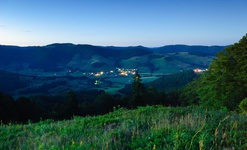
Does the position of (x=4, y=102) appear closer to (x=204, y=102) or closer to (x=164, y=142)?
(x=204, y=102)

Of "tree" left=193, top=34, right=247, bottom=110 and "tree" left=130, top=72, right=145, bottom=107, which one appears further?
"tree" left=130, top=72, right=145, bottom=107

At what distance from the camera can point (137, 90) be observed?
63.0 m

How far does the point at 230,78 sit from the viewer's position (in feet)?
110

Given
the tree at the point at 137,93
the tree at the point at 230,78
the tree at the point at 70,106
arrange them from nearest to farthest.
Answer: the tree at the point at 230,78 < the tree at the point at 70,106 < the tree at the point at 137,93

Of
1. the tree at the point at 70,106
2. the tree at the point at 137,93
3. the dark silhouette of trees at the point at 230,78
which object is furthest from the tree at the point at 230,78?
the tree at the point at 70,106

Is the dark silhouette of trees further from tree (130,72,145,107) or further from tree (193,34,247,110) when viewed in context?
tree (130,72,145,107)

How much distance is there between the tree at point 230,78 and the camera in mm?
32281

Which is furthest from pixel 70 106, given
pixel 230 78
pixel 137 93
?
pixel 230 78

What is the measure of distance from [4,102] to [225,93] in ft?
157

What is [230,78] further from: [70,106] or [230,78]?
[70,106]

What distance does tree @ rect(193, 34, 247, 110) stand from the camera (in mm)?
32281

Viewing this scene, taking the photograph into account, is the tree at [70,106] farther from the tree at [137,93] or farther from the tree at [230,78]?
the tree at [230,78]

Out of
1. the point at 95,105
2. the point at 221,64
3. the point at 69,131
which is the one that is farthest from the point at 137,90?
the point at 69,131

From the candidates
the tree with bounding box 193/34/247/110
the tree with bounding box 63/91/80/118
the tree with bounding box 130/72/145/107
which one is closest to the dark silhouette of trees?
the tree with bounding box 193/34/247/110
